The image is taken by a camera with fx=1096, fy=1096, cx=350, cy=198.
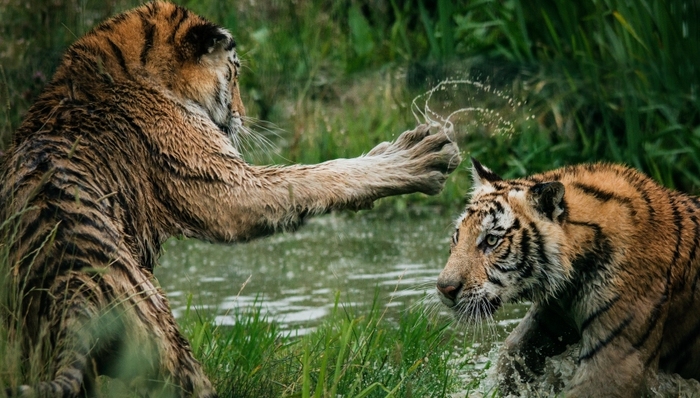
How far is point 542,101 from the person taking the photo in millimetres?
8344

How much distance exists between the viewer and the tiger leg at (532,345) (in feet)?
15.4

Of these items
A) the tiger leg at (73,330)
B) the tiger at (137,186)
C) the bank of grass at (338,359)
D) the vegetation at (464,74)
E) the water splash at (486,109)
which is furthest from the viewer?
the water splash at (486,109)

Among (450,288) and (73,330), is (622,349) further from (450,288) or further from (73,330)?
(73,330)

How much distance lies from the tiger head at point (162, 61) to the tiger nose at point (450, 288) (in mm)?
1203

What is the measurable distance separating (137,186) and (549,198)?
1621 millimetres

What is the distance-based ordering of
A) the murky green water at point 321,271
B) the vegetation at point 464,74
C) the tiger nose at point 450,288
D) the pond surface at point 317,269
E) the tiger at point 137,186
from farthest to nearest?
the vegetation at point 464,74 < the pond surface at point 317,269 < the murky green water at point 321,271 < the tiger nose at point 450,288 < the tiger at point 137,186

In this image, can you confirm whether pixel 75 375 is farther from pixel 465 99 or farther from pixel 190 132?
pixel 465 99

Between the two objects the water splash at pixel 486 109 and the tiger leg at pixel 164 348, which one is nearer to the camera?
the tiger leg at pixel 164 348

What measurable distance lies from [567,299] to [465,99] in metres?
4.73

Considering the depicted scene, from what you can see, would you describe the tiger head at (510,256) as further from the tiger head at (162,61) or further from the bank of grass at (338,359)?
the tiger head at (162,61)

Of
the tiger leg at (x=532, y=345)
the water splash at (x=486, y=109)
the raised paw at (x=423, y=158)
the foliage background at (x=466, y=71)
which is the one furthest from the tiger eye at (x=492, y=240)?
the water splash at (x=486, y=109)

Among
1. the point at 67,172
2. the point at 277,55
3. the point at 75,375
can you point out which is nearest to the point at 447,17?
the point at 277,55

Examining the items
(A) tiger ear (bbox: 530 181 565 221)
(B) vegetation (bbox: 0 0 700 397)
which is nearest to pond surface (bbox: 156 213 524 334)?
(B) vegetation (bbox: 0 0 700 397)

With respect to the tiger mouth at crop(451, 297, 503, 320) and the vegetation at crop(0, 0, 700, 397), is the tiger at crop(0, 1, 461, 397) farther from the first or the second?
the vegetation at crop(0, 0, 700, 397)
